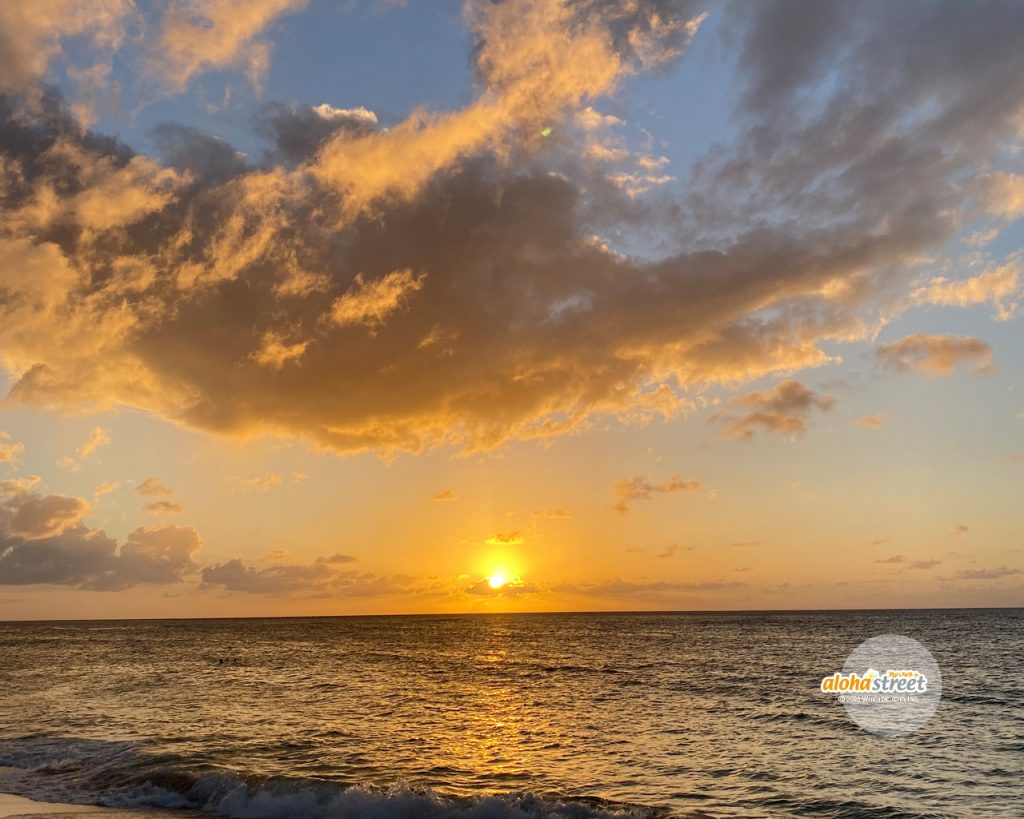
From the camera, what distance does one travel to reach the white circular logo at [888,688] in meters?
42.8

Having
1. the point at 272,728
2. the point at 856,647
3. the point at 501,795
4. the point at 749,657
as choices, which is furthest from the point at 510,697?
the point at 856,647

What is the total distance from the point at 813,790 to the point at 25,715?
4867 cm

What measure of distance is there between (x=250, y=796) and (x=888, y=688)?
58267mm

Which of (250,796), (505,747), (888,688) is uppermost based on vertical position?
(250,796)

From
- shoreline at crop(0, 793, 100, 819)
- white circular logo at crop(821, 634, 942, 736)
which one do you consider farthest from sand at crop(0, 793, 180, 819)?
white circular logo at crop(821, 634, 942, 736)

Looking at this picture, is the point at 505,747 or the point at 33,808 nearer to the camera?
the point at 33,808

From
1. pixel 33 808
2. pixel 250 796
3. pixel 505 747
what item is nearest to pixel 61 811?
pixel 33 808

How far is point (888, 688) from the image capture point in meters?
63.8

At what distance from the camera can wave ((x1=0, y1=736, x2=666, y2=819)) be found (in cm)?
2436

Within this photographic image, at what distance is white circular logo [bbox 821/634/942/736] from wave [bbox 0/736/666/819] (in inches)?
960

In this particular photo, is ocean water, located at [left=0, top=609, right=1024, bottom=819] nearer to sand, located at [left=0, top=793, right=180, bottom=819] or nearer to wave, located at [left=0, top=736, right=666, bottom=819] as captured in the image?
wave, located at [left=0, top=736, right=666, bottom=819]

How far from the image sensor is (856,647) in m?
110

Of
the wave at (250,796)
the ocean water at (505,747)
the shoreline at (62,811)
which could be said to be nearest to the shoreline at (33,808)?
the shoreline at (62,811)

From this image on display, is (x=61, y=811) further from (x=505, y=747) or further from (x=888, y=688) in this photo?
(x=888, y=688)
